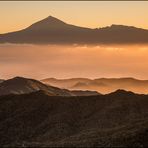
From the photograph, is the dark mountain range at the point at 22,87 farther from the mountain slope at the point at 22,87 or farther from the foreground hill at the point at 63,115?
the foreground hill at the point at 63,115

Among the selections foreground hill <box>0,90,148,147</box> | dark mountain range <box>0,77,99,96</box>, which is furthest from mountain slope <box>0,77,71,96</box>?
foreground hill <box>0,90,148,147</box>

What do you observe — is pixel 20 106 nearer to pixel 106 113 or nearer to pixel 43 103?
pixel 43 103

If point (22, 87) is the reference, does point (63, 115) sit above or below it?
above

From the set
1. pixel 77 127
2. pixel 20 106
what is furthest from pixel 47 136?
pixel 20 106

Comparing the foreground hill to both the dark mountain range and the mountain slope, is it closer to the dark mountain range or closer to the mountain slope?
the dark mountain range

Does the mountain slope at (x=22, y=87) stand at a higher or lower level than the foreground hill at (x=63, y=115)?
lower

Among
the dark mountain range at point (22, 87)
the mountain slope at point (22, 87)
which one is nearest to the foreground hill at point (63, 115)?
the dark mountain range at point (22, 87)

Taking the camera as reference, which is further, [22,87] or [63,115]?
[22,87]

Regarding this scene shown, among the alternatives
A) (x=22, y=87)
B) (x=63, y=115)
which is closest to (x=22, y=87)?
(x=22, y=87)

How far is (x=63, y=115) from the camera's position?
68125 mm

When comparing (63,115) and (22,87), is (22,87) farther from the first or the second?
(63,115)

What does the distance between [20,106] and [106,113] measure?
13.2 m

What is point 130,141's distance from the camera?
4188 cm

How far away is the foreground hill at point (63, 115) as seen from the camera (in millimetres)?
60100
